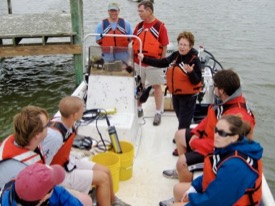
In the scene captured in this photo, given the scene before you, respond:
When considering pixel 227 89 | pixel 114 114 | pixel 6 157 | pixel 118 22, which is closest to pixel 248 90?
pixel 118 22

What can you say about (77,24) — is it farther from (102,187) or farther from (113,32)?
(102,187)

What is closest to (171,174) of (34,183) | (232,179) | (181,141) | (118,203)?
(181,141)

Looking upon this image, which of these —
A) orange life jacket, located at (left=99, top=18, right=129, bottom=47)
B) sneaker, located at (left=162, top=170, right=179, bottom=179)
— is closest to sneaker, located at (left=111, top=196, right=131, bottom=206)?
sneaker, located at (left=162, top=170, right=179, bottom=179)

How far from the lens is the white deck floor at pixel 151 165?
3.60m

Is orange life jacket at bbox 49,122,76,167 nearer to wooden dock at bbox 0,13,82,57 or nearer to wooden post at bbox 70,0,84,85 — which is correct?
wooden post at bbox 70,0,84,85

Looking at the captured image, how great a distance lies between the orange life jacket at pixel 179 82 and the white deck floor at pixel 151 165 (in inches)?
29.4

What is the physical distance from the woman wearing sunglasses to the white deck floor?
1109mm

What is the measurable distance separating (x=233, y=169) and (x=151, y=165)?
1909 millimetres

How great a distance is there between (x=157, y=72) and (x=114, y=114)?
38.6 inches

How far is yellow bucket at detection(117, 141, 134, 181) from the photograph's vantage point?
3.68 meters

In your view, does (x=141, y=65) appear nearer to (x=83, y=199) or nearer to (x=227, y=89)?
(x=227, y=89)

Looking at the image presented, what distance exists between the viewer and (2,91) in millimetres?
9594

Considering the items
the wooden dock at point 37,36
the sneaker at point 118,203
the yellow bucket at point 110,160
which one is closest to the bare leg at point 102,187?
the sneaker at point 118,203

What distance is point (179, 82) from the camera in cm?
411
